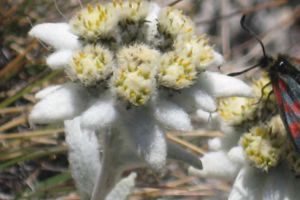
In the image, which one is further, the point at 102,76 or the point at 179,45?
the point at 179,45

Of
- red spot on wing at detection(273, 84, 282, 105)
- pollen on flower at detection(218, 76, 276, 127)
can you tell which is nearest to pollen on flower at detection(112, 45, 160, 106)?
red spot on wing at detection(273, 84, 282, 105)

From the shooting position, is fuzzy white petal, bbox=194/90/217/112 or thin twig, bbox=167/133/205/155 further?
thin twig, bbox=167/133/205/155

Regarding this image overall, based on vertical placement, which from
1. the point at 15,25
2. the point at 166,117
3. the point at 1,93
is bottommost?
the point at 166,117

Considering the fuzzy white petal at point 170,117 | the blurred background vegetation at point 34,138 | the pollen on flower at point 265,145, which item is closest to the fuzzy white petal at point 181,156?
the pollen on flower at point 265,145

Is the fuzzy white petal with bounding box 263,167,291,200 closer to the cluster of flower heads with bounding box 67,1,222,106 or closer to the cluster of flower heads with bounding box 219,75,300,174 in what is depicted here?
the cluster of flower heads with bounding box 219,75,300,174

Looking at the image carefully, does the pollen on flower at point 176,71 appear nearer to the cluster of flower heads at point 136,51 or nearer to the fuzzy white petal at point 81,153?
the cluster of flower heads at point 136,51

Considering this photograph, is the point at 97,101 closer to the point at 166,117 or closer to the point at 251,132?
the point at 166,117

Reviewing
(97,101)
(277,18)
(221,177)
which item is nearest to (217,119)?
(221,177)
